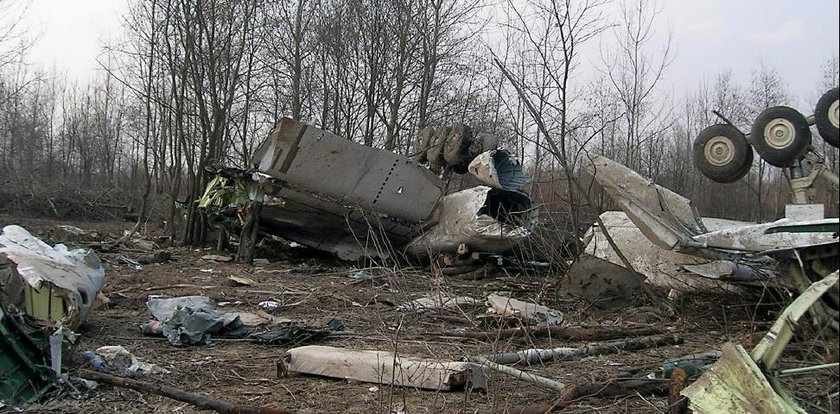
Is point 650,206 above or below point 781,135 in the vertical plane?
below

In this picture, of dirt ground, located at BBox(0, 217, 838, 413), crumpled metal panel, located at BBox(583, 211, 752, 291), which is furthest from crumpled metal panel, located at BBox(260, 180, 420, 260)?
crumpled metal panel, located at BBox(583, 211, 752, 291)

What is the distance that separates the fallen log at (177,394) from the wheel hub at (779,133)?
4533mm

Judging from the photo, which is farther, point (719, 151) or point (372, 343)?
point (719, 151)

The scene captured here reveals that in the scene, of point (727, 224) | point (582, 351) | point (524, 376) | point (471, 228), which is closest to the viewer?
point (524, 376)

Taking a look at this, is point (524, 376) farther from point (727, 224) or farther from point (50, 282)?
point (727, 224)

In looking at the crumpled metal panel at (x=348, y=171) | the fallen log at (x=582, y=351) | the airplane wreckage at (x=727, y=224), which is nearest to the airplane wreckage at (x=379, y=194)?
the crumpled metal panel at (x=348, y=171)

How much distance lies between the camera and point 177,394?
4.09 meters

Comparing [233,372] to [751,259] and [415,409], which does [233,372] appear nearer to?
[415,409]

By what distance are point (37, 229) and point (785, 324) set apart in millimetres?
18592

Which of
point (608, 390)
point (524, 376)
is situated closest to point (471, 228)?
point (524, 376)

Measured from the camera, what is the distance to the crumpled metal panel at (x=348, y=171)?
437 inches

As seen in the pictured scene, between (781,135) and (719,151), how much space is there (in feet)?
2.48

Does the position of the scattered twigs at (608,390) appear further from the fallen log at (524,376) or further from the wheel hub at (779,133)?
the wheel hub at (779,133)

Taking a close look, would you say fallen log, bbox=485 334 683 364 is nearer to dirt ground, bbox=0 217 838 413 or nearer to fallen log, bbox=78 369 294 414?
dirt ground, bbox=0 217 838 413
